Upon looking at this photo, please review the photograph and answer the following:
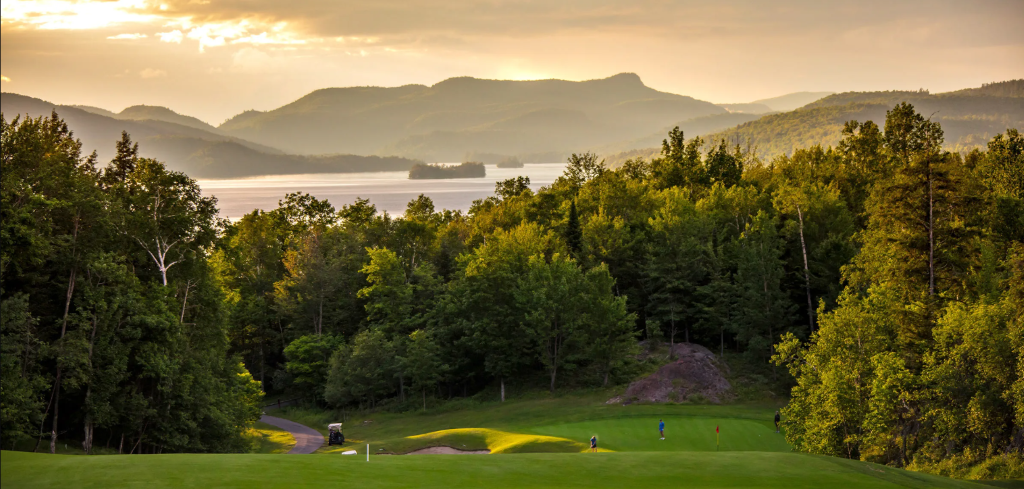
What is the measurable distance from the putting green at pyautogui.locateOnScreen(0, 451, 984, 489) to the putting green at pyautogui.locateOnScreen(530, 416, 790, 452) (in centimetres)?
1189

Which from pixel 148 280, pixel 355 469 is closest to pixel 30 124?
pixel 148 280

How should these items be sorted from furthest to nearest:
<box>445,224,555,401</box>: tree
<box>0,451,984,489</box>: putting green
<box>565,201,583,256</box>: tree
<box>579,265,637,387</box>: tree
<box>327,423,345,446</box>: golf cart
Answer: <box>565,201,583,256</box>: tree, <box>445,224,555,401</box>: tree, <box>579,265,637,387</box>: tree, <box>327,423,345,446</box>: golf cart, <box>0,451,984,489</box>: putting green

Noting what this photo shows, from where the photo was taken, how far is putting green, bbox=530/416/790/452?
1378 inches

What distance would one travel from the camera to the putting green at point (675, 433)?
35.0 m

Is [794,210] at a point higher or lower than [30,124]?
lower

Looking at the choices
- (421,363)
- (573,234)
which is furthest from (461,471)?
(573,234)

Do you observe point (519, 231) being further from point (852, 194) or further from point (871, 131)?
point (871, 131)

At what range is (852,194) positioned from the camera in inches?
Answer: 2805

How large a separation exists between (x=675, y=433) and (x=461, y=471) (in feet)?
71.2

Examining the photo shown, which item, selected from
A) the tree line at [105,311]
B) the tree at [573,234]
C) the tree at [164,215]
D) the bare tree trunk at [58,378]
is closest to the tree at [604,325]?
the tree at [573,234]

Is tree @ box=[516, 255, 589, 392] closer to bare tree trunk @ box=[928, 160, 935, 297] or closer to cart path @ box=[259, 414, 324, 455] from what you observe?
cart path @ box=[259, 414, 324, 455]

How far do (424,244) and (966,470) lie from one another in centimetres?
5607

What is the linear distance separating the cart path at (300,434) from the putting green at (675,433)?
14.5m

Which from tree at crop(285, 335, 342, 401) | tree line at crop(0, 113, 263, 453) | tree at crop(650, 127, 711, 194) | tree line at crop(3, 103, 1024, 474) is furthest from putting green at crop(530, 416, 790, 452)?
tree at crop(650, 127, 711, 194)
